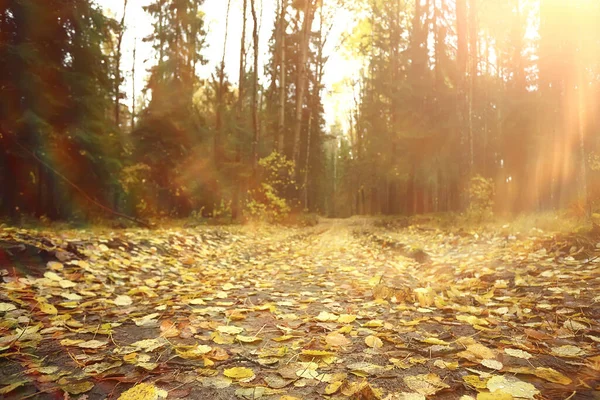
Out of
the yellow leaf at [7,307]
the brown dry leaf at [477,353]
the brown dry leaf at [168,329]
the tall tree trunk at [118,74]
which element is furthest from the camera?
the tall tree trunk at [118,74]

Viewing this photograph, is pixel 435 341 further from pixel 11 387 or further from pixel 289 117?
pixel 289 117

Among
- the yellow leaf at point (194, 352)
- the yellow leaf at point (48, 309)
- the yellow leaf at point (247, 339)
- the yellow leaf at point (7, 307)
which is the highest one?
the yellow leaf at point (7, 307)

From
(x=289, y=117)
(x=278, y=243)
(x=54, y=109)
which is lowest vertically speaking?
(x=278, y=243)

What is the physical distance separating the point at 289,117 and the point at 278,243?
1470cm

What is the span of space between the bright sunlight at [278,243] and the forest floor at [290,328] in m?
0.02

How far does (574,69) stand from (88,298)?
1879cm

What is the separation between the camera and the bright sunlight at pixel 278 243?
61.8 inches

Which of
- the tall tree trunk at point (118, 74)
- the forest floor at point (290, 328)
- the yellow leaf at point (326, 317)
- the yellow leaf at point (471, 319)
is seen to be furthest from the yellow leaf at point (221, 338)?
the tall tree trunk at point (118, 74)

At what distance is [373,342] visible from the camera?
191cm

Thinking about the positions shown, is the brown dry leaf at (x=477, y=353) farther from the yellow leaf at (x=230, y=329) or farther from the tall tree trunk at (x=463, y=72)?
the tall tree trunk at (x=463, y=72)

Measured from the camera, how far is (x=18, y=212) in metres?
6.75

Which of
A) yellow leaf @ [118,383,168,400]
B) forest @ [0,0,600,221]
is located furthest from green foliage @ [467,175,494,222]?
yellow leaf @ [118,383,168,400]

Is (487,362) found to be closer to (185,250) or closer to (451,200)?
(185,250)

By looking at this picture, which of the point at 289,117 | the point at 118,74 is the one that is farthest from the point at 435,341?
the point at 289,117
